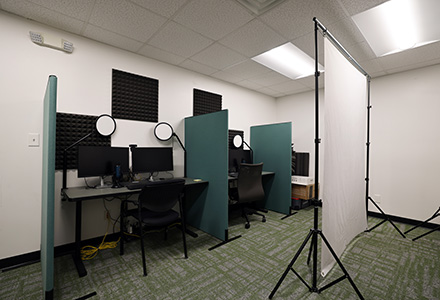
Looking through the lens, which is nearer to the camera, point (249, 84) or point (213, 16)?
point (213, 16)

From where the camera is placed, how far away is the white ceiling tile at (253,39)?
7.87 ft

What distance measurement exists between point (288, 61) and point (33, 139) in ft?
11.9

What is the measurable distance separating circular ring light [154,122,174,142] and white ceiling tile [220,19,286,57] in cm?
143

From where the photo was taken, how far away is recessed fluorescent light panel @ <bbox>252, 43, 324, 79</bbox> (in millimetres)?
3112

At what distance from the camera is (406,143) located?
352 centimetres

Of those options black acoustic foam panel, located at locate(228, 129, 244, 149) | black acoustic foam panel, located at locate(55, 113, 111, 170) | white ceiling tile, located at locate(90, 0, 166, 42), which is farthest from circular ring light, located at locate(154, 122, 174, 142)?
black acoustic foam panel, located at locate(228, 129, 244, 149)

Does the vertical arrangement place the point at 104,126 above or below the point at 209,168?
above

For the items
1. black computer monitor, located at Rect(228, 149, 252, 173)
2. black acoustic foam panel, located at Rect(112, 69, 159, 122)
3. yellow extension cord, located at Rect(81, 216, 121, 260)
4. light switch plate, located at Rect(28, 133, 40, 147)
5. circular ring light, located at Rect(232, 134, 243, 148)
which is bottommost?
yellow extension cord, located at Rect(81, 216, 121, 260)

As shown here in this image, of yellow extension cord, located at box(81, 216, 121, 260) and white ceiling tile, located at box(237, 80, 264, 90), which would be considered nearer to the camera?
yellow extension cord, located at box(81, 216, 121, 260)

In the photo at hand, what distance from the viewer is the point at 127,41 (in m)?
2.69

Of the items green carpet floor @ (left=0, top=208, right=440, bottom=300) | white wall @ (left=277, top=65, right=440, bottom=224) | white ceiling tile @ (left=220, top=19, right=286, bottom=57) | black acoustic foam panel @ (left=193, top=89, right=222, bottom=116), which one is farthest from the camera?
black acoustic foam panel @ (left=193, top=89, right=222, bottom=116)

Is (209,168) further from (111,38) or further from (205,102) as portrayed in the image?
(111,38)

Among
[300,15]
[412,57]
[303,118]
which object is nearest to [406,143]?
[412,57]

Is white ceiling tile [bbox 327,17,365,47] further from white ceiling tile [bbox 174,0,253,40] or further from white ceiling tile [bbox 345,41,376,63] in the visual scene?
white ceiling tile [bbox 174,0,253,40]
